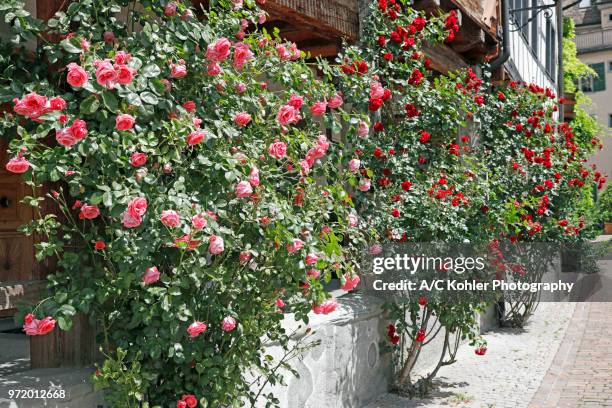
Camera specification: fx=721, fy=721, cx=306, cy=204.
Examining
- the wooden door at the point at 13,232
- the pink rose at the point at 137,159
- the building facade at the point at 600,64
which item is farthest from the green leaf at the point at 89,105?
the building facade at the point at 600,64

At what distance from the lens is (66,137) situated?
2549 mm

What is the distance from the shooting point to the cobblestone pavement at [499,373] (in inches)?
218

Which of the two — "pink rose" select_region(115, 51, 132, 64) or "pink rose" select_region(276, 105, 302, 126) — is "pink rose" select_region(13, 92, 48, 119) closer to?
"pink rose" select_region(115, 51, 132, 64)

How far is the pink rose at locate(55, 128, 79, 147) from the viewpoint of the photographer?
2547 millimetres

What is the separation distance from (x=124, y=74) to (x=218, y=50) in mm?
528

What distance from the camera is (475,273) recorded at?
5.70 m

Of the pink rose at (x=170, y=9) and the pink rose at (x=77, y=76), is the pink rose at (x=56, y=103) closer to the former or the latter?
the pink rose at (x=77, y=76)

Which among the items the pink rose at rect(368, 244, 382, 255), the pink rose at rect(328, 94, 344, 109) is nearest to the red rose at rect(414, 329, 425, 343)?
the pink rose at rect(368, 244, 382, 255)

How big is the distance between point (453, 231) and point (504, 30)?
5422mm

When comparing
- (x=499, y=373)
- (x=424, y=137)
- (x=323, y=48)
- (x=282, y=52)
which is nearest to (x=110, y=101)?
(x=282, y=52)

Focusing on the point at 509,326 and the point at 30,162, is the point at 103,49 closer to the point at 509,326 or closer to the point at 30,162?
the point at 30,162

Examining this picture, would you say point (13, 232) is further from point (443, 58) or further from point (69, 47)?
point (443, 58)

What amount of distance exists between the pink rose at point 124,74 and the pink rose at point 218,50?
0.48 m

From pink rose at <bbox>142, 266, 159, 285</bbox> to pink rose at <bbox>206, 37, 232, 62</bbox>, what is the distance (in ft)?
3.02
